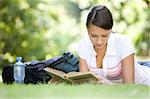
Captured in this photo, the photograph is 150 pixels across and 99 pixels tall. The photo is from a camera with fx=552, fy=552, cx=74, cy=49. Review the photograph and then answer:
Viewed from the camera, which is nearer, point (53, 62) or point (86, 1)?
point (53, 62)

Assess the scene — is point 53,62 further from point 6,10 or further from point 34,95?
point 6,10

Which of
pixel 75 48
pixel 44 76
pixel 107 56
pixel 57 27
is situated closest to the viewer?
pixel 107 56

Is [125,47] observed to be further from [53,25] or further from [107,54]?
[53,25]

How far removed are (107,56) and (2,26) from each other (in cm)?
82

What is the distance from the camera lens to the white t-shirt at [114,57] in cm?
234

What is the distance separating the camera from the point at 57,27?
306cm

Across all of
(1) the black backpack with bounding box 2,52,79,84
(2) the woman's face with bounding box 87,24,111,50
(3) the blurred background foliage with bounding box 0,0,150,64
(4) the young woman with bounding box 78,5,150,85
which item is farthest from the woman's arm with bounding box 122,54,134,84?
(3) the blurred background foliage with bounding box 0,0,150,64

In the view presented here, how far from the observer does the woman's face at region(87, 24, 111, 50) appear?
89.2 inches

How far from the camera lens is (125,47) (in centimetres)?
234

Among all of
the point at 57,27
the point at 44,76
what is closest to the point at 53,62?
the point at 44,76

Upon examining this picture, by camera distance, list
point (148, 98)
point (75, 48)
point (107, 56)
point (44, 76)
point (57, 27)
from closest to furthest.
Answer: point (148, 98) → point (107, 56) → point (44, 76) → point (75, 48) → point (57, 27)

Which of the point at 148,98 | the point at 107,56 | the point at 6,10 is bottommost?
the point at 148,98

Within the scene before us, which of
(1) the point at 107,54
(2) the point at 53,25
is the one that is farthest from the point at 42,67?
(2) the point at 53,25

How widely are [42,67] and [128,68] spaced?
456 mm
